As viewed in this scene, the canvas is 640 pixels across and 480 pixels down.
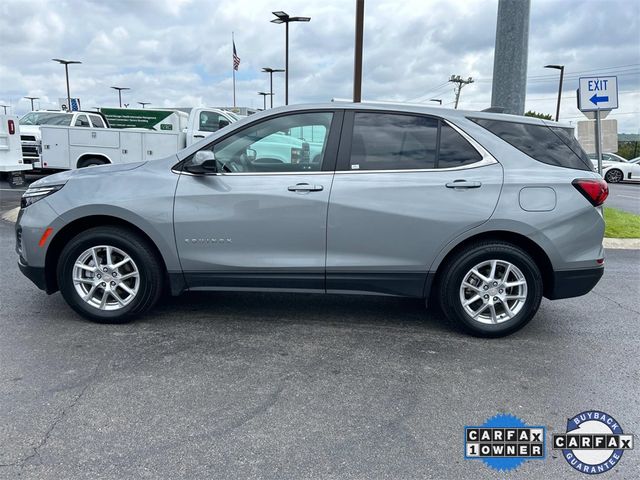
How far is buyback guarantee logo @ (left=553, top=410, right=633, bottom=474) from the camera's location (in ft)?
8.71

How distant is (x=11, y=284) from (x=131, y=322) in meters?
1.91

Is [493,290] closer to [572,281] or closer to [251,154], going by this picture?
[572,281]

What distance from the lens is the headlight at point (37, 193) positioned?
4.31 m

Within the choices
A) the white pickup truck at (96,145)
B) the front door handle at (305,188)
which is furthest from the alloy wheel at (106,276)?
the white pickup truck at (96,145)

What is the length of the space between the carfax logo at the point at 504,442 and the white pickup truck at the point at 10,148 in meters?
11.7

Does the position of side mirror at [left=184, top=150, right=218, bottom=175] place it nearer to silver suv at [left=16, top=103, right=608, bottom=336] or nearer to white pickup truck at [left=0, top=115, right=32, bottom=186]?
silver suv at [left=16, top=103, right=608, bottom=336]

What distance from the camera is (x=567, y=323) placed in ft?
15.6

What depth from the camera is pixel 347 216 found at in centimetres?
406

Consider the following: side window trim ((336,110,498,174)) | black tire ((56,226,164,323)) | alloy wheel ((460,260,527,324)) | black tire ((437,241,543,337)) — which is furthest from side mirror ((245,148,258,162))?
alloy wheel ((460,260,527,324))

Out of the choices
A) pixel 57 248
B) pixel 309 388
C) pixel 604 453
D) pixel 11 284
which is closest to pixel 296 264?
pixel 309 388

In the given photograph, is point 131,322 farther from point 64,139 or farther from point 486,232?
point 64,139

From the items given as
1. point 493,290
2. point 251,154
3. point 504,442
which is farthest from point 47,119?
point 504,442

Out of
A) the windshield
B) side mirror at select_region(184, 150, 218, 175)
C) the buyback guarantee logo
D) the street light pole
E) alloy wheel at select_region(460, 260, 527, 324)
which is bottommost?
the buyback guarantee logo

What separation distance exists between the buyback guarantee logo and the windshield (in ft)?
55.0
